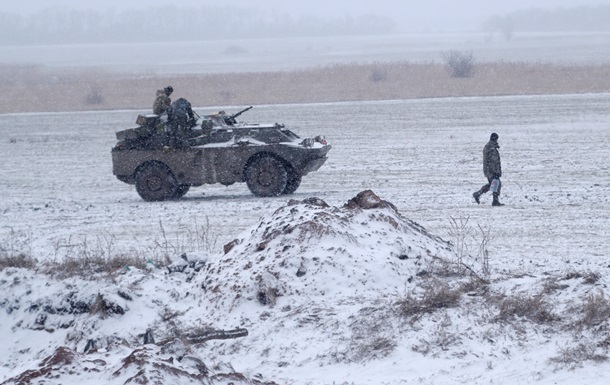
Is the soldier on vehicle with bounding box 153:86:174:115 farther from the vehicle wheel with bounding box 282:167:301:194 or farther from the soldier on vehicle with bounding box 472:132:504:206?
the soldier on vehicle with bounding box 472:132:504:206

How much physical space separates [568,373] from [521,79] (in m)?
39.8

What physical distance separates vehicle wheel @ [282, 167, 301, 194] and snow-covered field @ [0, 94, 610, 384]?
12.5 inches

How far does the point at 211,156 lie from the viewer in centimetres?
1777

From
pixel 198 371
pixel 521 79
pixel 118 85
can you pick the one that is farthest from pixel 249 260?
pixel 118 85

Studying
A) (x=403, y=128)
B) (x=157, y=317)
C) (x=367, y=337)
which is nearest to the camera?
(x=367, y=337)

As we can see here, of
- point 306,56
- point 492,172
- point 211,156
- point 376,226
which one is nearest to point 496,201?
point 492,172

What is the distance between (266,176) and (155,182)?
2195 millimetres

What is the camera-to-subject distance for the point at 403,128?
29.3m

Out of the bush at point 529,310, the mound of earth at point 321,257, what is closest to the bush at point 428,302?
the bush at point 529,310

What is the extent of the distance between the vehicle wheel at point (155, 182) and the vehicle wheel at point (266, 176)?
60.8 inches

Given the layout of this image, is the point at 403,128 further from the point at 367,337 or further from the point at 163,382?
the point at 163,382

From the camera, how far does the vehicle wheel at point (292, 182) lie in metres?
17.9

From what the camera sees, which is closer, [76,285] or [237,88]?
[76,285]

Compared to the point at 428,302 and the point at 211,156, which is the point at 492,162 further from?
the point at 428,302
